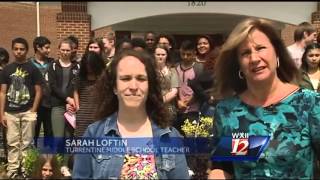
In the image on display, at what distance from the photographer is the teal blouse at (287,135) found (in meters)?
2.22

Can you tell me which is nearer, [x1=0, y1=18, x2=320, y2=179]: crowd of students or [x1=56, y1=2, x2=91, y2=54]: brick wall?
[x1=0, y1=18, x2=320, y2=179]: crowd of students

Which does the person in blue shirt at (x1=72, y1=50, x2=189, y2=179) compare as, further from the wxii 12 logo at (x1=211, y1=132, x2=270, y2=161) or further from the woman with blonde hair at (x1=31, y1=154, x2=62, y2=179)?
the woman with blonde hair at (x1=31, y1=154, x2=62, y2=179)

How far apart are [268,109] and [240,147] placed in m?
0.22

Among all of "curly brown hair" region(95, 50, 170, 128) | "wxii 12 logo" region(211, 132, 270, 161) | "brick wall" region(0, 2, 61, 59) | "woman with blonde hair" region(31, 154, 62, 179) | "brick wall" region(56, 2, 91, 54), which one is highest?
"brick wall" region(0, 2, 61, 59)

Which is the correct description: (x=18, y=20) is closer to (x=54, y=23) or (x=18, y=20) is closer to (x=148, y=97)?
(x=54, y=23)

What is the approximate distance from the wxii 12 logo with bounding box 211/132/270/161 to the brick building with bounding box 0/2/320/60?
2184 millimetres

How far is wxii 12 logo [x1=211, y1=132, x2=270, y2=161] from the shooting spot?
226 cm

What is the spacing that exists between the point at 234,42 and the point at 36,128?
5.20 meters

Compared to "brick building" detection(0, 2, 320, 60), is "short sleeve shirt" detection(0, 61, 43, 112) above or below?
below

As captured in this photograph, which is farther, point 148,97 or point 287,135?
point 148,97

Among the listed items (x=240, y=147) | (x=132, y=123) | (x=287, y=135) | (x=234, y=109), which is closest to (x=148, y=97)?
(x=132, y=123)

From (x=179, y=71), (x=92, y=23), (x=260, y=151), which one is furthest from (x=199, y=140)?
(x=92, y=23)

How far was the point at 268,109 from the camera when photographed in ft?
7.55

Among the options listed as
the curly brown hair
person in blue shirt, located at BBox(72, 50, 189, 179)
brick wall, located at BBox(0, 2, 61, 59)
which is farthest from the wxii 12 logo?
brick wall, located at BBox(0, 2, 61, 59)
